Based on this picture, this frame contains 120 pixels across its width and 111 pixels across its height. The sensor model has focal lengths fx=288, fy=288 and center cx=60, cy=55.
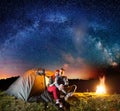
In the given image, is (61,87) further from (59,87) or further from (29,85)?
(29,85)

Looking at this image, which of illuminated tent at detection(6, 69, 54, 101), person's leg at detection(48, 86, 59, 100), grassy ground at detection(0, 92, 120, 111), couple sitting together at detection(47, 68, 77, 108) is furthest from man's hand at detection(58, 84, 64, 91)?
illuminated tent at detection(6, 69, 54, 101)

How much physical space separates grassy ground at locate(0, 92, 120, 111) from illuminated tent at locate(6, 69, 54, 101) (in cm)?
44

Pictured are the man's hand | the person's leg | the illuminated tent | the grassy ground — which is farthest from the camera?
the illuminated tent

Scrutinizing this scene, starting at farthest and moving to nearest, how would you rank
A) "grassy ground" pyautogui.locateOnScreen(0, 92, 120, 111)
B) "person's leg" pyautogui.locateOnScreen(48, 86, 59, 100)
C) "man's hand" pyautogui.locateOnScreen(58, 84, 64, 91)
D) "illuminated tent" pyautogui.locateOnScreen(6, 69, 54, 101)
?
"illuminated tent" pyautogui.locateOnScreen(6, 69, 54, 101) < "man's hand" pyautogui.locateOnScreen(58, 84, 64, 91) < "person's leg" pyautogui.locateOnScreen(48, 86, 59, 100) < "grassy ground" pyautogui.locateOnScreen(0, 92, 120, 111)

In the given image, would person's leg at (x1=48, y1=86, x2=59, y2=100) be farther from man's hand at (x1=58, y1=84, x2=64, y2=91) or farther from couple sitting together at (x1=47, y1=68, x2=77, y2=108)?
man's hand at (x1=58, y1=84, x2=64, y2=91)

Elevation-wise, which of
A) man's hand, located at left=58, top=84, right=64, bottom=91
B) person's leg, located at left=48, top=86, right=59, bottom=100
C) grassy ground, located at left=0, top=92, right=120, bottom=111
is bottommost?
grassy ground, located at left=0, top=92, right=120, bottom=111

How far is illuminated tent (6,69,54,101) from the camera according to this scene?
15.7 m

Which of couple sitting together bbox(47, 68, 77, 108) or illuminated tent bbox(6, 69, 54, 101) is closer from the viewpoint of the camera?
couple sitting together bbox(47, 68, 77, 108)

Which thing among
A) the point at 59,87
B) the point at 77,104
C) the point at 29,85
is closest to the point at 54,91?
the point at 59,87

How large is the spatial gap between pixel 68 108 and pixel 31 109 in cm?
174

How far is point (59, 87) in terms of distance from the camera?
13984mm

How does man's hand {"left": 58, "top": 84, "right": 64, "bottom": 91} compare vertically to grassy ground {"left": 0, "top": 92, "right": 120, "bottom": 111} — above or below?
above

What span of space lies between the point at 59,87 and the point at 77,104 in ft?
4.62

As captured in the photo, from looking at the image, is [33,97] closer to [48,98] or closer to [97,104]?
[48,98]
